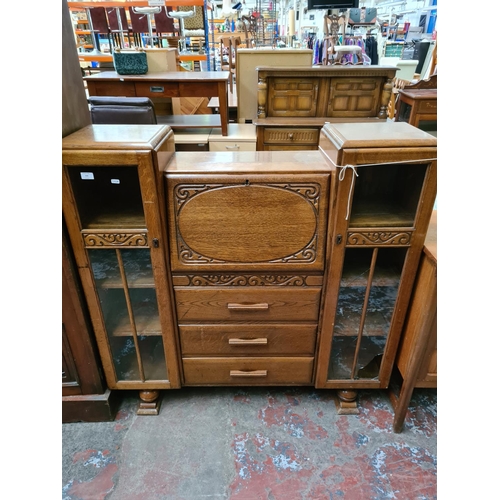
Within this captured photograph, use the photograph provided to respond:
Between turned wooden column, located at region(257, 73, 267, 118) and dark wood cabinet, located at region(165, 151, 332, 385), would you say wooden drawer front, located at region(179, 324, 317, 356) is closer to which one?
dark wood cabinet, located at region(165, 151, 332, 385)

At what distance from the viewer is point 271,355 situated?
1.35 m

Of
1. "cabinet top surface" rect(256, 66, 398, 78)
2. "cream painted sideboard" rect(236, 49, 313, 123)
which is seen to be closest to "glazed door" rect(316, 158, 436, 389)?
"cabinet top surface" rect(256, 66, 398, 78)

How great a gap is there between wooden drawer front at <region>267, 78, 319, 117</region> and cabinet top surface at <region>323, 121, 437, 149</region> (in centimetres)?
163

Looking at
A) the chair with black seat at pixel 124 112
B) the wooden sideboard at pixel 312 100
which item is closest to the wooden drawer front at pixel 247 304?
the chair with black seat at pixel 124 112

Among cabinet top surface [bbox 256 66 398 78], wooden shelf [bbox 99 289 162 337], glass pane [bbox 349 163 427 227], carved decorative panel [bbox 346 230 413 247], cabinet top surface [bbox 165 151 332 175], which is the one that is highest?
cabinet top surface [bbox 256 66 398 78]

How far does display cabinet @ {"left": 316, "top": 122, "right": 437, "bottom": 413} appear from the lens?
0.98 m

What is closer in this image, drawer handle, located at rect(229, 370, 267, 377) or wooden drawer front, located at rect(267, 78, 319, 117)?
drawer handle, located at rect(229, 370, 267, 377)

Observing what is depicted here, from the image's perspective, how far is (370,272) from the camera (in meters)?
1.19

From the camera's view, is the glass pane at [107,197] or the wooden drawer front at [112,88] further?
the wooden drawer front at [112,88]

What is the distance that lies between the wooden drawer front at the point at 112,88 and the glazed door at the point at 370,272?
2202 mm

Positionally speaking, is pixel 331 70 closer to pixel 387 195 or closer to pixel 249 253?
pixel 387 195

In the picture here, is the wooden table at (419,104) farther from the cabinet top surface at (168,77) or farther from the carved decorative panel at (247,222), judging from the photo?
the carved decorative panel at (247,222)

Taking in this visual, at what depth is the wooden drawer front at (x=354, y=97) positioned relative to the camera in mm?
2545

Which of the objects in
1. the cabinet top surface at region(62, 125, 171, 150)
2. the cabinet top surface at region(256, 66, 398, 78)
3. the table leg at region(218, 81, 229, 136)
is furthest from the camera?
the table leg at region(218, 81, 229, 136)
